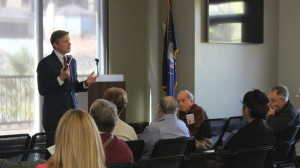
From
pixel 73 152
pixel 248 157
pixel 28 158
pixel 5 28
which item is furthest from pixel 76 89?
pixel 5 28

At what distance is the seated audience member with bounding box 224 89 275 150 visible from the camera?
340 cm

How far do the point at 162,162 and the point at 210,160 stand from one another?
0.35 meters

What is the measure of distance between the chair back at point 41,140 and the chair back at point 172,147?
0.81 m

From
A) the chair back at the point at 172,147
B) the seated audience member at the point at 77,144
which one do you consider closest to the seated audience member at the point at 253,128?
the chair back at the point at 172,147

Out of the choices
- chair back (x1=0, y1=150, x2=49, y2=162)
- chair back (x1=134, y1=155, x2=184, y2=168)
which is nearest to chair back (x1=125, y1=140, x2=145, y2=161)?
chair back (x1=134, y1=155, x2=184, y2=168)

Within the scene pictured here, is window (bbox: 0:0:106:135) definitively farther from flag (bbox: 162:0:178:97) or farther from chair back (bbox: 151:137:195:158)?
chair back (bbox: 151:137:195:158)

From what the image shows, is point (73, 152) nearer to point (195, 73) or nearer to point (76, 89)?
point (76, 89)

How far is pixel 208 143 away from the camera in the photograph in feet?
15.1

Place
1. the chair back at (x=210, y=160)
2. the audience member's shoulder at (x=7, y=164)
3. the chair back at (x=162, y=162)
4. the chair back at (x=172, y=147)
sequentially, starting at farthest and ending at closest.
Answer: the chair back at (x=172, y=147) < the chair back at (x=210, y=160) < the chair back at (x=162, y=162) < the audience member's shoulder at (x=7, y=164)

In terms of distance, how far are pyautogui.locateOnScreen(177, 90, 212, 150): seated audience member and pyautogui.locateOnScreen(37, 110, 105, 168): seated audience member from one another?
9.38ft

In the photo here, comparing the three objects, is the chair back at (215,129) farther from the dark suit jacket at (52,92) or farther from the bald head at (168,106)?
the dark suit jacket at (52,92)

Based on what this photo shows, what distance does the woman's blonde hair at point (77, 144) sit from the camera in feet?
5.87

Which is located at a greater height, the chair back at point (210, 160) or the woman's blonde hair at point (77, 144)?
the woman's blonde hair at point (77, 144)

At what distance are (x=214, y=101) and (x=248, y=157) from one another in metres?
4.51
